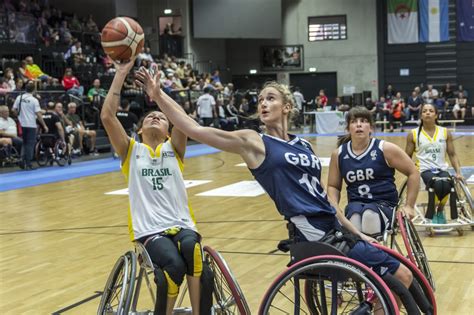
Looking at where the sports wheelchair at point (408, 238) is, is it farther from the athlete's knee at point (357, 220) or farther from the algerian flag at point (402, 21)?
the algerian flag at point (402, 21)

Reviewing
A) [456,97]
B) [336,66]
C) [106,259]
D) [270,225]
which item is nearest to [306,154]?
[106,259]

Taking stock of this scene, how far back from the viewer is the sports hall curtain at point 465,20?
2802 centimetres

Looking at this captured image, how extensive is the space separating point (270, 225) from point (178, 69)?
659 inches

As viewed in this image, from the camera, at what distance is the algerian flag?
28644 mm

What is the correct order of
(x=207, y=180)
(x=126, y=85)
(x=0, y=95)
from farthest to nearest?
(x=126, y=85) < (x=0, y=95) < (x=207, y=180)

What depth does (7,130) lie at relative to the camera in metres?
13.3

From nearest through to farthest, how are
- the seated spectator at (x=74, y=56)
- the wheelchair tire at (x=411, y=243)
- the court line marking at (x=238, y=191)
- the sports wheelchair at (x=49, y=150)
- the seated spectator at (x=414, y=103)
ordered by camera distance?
the wheelchair tire at (x=411, y=243) → the court line marking at (x=238, y=191) → the sports wheelchair at (x=49, y=150) → the seated spectator at (x=74, y=56) → the seated spectator at (x=414, y=103)

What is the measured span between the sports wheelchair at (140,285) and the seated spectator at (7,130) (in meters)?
10.3

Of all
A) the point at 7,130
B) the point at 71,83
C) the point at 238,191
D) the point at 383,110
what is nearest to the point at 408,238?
the point at 238,191

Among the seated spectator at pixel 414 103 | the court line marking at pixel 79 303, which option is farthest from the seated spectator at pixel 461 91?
the court line marking at pixel 79 303

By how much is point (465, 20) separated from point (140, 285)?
89.1 ft

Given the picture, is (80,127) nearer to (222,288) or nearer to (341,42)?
(222,288)

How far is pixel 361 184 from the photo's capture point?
174 inches

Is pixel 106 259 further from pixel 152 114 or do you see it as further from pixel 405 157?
pixel 405 157
